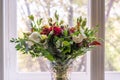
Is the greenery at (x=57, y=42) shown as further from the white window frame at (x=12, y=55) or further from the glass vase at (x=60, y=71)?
the white window frame at (x=12, y=55)

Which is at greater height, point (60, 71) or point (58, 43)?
point (58, 43)

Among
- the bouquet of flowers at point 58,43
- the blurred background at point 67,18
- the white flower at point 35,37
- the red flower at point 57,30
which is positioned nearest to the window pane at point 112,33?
the blurred background at point 67,18

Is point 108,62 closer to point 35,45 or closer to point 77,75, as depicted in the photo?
point 77,75

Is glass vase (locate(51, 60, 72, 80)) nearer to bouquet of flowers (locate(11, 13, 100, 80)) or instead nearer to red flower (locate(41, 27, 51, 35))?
bouquet of flowers (locate(11, 13, 100, 80))

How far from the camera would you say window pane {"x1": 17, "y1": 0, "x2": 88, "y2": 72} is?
1701 mm

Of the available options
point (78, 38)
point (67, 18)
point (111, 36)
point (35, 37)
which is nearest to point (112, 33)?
point (111, 36)

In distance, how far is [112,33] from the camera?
172cm

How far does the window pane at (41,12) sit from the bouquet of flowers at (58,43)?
0.35 m

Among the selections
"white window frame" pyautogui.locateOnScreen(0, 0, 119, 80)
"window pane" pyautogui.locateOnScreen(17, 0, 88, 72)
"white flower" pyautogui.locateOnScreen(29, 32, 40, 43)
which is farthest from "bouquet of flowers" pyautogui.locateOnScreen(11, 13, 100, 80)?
"window pane" pyautogui.locateOnScreen(17, 0, 88, 72)

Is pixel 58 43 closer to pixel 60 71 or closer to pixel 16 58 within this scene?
pixel 60 71

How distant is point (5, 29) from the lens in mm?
1615

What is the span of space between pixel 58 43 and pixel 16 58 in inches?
21.2

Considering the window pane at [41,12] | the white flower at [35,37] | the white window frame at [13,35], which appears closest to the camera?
the white flower at [35,37]

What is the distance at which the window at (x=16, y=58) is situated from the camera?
1.58 metres
